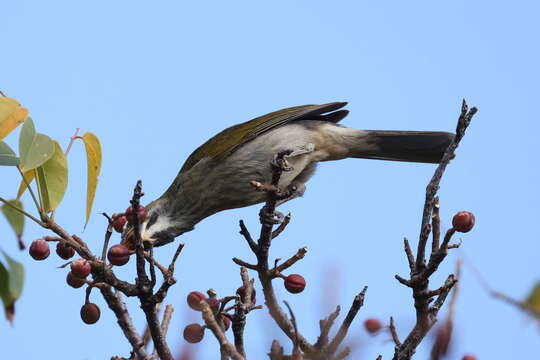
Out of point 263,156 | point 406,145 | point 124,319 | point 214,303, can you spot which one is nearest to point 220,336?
point 214,303

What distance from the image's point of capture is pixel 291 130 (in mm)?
5754

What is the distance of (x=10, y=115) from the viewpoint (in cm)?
268

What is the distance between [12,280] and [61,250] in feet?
4.75

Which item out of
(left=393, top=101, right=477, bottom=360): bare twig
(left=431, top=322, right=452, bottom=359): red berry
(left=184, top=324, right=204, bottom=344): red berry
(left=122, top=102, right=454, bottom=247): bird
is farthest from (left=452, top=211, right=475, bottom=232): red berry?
(left=122, top=102, right=454, bottom=247): bird

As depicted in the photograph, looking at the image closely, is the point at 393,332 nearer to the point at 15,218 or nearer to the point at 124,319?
the point at 124,319

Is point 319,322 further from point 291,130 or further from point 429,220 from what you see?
point 291,130

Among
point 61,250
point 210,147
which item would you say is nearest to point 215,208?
point 210,147

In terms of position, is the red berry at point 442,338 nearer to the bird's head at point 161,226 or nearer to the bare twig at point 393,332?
the bare twig at point 393,332

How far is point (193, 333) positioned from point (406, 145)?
3.46 metres

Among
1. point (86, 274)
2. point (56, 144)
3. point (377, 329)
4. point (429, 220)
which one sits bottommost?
point (377, 329)

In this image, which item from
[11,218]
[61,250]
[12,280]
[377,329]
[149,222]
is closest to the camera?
[12,280]

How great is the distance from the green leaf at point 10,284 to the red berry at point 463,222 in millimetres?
1967

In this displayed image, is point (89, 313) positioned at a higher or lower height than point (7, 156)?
lower

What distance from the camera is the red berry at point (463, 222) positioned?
118 inches
